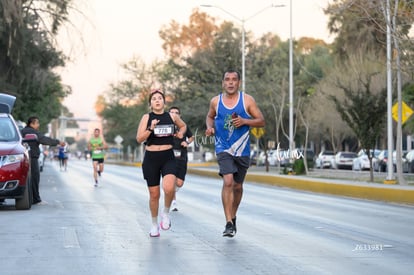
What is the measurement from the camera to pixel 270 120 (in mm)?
51094

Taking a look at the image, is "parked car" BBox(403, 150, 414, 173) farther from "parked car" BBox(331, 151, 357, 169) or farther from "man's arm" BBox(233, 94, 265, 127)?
"man's arm" BBox(233, 94, 265, 127)

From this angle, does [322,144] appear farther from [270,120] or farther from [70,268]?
[70,268]

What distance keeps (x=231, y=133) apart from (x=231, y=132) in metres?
0.01

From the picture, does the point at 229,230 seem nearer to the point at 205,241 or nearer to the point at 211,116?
the point at 205,241


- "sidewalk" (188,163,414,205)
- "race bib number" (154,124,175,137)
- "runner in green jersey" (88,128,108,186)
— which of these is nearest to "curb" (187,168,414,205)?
"sidewalk" (188,163,414,205)

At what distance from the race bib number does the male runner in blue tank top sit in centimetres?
50

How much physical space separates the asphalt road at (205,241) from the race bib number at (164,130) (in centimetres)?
132

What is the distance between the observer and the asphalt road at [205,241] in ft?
29.7

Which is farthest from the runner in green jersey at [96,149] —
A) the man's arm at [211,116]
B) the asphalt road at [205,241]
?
the man's arm at [211,116]

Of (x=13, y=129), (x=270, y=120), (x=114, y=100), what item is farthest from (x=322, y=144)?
(x=13, y=129)

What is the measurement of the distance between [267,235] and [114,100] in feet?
276

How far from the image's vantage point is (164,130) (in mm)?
11906

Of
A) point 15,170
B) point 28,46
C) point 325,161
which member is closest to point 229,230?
point 15,170

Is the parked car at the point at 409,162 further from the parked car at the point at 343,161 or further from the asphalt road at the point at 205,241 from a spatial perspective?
the asphalt road at the point at 205,241
